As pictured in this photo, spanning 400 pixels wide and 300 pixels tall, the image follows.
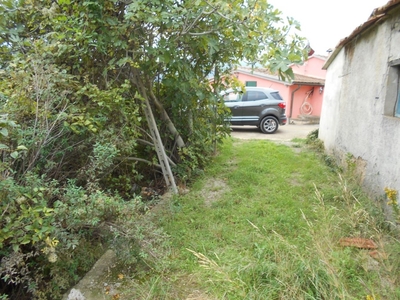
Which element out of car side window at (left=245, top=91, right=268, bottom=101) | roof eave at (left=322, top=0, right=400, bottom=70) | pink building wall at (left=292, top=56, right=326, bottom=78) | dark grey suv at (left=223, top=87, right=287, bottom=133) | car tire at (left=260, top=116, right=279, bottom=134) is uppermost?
pink building wall at (left=292, top=56, right=326, bottom=78)

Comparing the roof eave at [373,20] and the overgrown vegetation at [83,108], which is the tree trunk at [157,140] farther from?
the roof eave at [373,20]

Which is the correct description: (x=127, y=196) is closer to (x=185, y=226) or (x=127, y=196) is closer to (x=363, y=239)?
(x=185, y=226)

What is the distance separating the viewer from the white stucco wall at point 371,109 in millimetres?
3361

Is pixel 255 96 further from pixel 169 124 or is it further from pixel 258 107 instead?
pixel 169 124

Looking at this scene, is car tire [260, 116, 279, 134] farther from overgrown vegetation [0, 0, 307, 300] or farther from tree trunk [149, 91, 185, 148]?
overgrown vegetation [0, 0, 307, 300]

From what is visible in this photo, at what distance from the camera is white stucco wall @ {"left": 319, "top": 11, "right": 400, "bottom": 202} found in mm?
3361

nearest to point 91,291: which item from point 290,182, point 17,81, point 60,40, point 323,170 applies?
point 17,81

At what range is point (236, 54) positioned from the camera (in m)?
4.83

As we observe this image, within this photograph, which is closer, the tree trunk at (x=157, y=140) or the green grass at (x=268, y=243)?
the green grass at (x=268, y=243)

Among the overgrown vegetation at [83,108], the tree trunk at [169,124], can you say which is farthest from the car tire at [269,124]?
the overgrown vegetation at [83,108]

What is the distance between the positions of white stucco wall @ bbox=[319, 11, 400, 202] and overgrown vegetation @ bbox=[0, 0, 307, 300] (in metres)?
1.72

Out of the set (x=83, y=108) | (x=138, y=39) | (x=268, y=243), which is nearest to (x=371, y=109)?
(x=268, y=243)

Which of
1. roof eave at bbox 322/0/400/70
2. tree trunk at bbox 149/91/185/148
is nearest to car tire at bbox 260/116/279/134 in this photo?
roof eave at bbox 322/0/400/70

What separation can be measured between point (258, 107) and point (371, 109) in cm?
663
